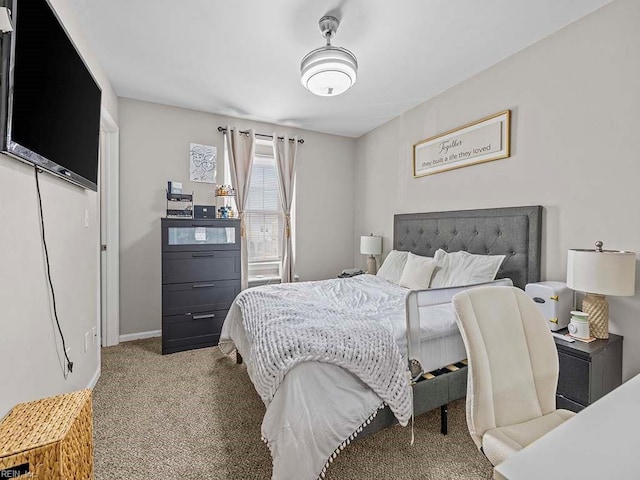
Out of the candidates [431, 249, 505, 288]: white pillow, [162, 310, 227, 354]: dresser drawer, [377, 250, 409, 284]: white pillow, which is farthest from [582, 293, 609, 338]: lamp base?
[162, 310, 227, 354]: dresser drawer

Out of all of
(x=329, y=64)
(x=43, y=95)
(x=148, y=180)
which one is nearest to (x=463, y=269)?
(x=329, y=64)

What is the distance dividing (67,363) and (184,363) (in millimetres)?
1134

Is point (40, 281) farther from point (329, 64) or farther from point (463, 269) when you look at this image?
point (463, 269)

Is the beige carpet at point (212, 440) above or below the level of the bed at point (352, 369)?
below

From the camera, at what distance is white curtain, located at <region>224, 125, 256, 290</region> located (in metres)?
3.79

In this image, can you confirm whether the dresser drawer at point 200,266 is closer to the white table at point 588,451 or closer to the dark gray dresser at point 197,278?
the dark gray dresser at point 197,278

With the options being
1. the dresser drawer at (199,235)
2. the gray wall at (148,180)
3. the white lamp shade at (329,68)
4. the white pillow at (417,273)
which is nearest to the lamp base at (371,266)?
the white pillow at (417,273)

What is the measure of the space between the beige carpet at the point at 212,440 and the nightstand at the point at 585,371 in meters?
0.63

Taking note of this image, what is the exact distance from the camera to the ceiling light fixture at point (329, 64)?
2113 millimetres

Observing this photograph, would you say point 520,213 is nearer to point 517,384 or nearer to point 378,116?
point 517,384

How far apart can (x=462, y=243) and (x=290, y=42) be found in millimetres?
2307

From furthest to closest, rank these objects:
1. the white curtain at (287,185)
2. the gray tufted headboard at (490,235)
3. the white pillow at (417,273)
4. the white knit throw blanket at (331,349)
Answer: the white curtain at (287,185) → the white pillow at (417,273) → the gray tufted headboard at (490,235) → the white knit throw blanket at (331,349)

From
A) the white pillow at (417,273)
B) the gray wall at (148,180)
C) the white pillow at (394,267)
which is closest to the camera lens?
the white pillow at (417,273)

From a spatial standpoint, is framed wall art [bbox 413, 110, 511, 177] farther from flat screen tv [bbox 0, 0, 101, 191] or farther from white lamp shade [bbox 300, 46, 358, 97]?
flat screen tv [bbox 0, 0, 101, 191]
